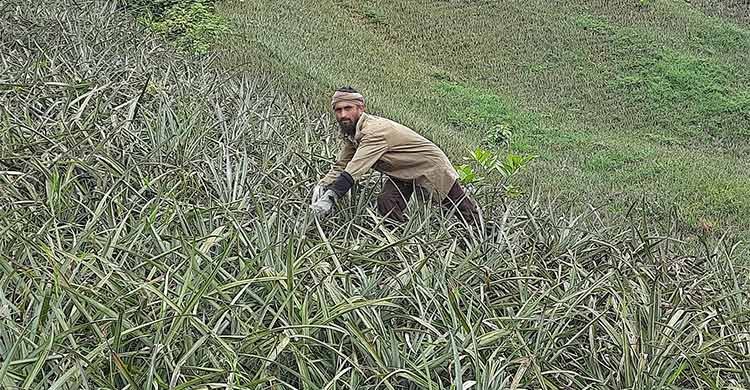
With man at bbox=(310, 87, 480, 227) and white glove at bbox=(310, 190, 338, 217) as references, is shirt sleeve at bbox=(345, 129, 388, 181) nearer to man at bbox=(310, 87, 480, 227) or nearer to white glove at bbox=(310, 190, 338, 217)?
man at bbox=(310, 87, 480, 227)

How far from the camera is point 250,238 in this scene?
398 cm

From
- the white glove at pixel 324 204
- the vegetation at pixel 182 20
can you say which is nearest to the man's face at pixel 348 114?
the white glove at pixel 324 204

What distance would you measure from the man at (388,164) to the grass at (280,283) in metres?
0.18

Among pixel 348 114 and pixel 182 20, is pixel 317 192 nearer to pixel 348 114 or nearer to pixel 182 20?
pixel 348 114

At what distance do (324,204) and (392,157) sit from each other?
678 mm

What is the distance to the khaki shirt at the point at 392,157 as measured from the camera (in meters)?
4.93

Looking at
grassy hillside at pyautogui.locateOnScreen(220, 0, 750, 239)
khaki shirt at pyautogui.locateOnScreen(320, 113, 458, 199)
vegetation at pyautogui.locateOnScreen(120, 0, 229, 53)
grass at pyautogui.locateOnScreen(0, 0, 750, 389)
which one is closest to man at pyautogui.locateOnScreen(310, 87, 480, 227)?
khaki shirt at pyautogui.locateOnScreen(320, 113, 458, 199)

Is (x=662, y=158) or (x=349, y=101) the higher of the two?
(x=349, y=101)

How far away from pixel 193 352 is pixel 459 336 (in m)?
1.12

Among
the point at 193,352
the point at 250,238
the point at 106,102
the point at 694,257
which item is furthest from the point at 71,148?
the point at 694,257

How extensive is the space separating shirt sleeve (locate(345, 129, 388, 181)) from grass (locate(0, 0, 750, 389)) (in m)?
0.27

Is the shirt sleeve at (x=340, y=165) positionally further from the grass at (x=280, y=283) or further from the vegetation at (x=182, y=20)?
the vegetation at (x=182, y=20)

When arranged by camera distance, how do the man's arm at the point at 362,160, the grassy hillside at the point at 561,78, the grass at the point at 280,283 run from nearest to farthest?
1. the grass at the point at 280,283
2. the man's arm at the point at 362,160
3. the grassy hillside at the point at 561,78

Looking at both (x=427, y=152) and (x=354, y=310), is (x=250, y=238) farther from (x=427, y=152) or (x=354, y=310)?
(x=427, y=152)
